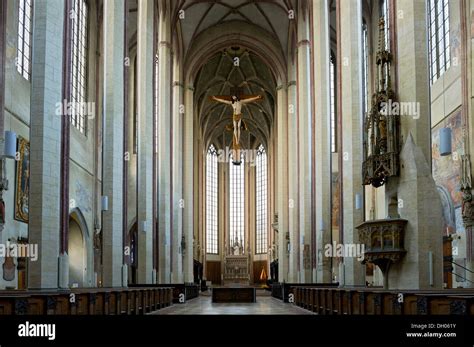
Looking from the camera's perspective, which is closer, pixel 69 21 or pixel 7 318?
pixel 7 318

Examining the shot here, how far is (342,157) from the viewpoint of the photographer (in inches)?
824

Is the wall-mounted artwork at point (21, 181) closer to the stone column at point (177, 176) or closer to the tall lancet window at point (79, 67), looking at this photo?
the tall lancet window at point (79, 67)

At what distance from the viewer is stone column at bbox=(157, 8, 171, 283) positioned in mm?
30828

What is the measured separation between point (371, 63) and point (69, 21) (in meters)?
19.4

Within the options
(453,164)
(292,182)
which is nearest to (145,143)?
(453,164)

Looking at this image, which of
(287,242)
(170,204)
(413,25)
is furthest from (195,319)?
(287,242)

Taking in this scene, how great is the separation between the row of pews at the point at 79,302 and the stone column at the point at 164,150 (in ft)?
30.0

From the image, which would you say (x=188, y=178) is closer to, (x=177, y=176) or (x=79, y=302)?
(x=177, y=176)

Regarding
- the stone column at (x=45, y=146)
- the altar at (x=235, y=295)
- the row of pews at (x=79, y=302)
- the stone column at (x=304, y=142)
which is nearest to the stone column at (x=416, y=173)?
the row of pews at (x=79, y=302)

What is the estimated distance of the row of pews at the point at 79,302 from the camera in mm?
8823

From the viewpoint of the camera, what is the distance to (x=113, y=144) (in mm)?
21484

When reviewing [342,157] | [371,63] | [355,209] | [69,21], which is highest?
[371,63]

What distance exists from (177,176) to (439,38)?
17079 mm

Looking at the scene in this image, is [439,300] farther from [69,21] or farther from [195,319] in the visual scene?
[69,21]
